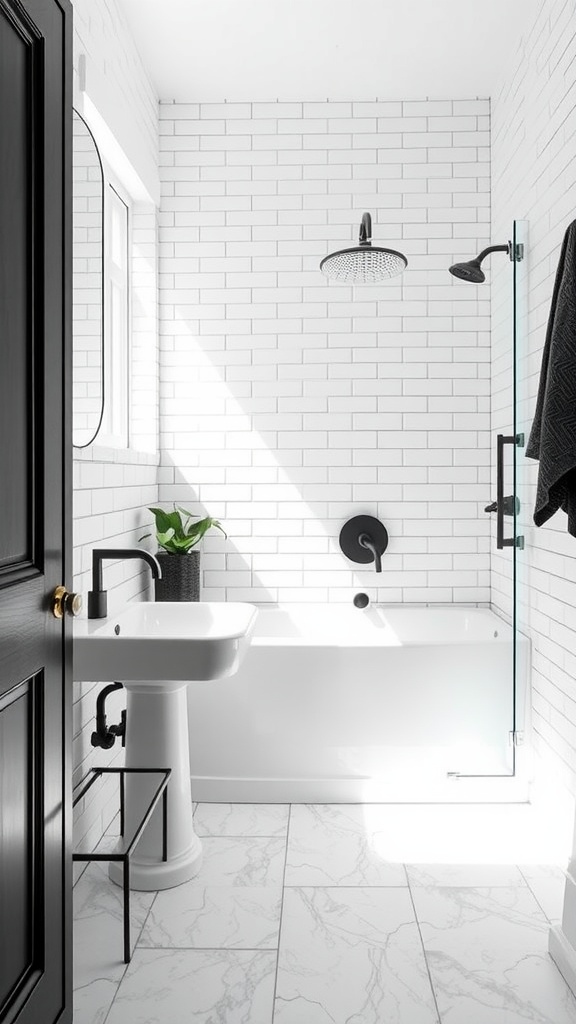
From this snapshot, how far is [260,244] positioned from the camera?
3.92 metres

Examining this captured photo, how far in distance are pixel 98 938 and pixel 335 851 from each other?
873 mm

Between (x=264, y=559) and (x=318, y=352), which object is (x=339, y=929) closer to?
(x=264, y=559)

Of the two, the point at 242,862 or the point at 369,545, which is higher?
the point at 369,545

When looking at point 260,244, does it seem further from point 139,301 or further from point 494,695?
point 494,695

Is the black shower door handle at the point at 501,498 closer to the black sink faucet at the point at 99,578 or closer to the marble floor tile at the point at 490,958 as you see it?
the marble floor tile at the point at 490,958

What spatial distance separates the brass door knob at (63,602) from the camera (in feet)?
5.14

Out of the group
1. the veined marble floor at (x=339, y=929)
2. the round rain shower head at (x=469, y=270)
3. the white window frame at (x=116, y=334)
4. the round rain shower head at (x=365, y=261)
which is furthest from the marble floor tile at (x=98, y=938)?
the round rain shower head at (x=469, y=270)

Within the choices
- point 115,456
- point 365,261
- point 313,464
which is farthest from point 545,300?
point 115,456

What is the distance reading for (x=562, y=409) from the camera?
2057mm

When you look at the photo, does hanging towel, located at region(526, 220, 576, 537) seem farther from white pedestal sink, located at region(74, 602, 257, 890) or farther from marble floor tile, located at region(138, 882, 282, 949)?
marble floor tile, located at region(138, 882, 282, 949)

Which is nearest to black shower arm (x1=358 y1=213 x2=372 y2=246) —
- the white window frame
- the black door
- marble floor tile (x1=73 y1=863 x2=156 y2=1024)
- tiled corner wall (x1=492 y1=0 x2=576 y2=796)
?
tiled corner wall (x1=492 y1=0 x2=576 y2=796)

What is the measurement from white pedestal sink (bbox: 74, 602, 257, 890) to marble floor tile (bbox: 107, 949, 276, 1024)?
40 cm

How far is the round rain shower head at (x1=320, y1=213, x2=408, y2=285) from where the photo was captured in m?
2.89

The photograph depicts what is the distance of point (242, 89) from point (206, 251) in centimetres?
77
